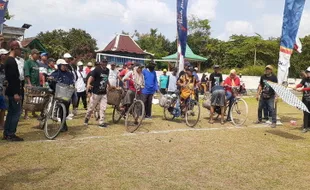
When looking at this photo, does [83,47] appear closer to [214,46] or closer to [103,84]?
[214,46]

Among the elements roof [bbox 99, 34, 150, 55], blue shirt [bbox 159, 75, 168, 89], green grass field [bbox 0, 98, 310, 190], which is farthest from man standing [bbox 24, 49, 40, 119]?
roof [bbox 99, 34, 150, 55]

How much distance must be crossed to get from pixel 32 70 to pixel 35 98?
1.41 metres

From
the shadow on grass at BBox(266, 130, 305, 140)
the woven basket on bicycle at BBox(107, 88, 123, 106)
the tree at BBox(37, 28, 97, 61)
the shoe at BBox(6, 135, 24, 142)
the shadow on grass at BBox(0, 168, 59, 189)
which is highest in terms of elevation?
the tree at BBox(37, 28, 97, 61)

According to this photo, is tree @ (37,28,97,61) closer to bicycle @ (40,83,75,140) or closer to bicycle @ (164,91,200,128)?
bicycle @ (164,91,200,128)

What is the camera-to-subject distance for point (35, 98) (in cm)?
791

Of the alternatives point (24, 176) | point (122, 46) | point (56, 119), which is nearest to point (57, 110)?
point (56, 119)

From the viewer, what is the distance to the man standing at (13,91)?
666 cm

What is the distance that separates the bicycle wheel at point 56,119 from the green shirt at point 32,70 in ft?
5.27

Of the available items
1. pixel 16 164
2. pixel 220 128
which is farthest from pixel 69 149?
pixel 220 128

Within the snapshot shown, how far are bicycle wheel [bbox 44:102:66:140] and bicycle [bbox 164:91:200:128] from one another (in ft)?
13.1

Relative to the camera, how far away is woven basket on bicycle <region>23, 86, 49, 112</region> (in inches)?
308

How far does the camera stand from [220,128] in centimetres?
1013

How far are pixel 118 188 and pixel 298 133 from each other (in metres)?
7.05

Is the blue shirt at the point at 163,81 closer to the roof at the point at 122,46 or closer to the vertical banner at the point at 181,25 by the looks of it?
the vertical banner at the point at 181,25
